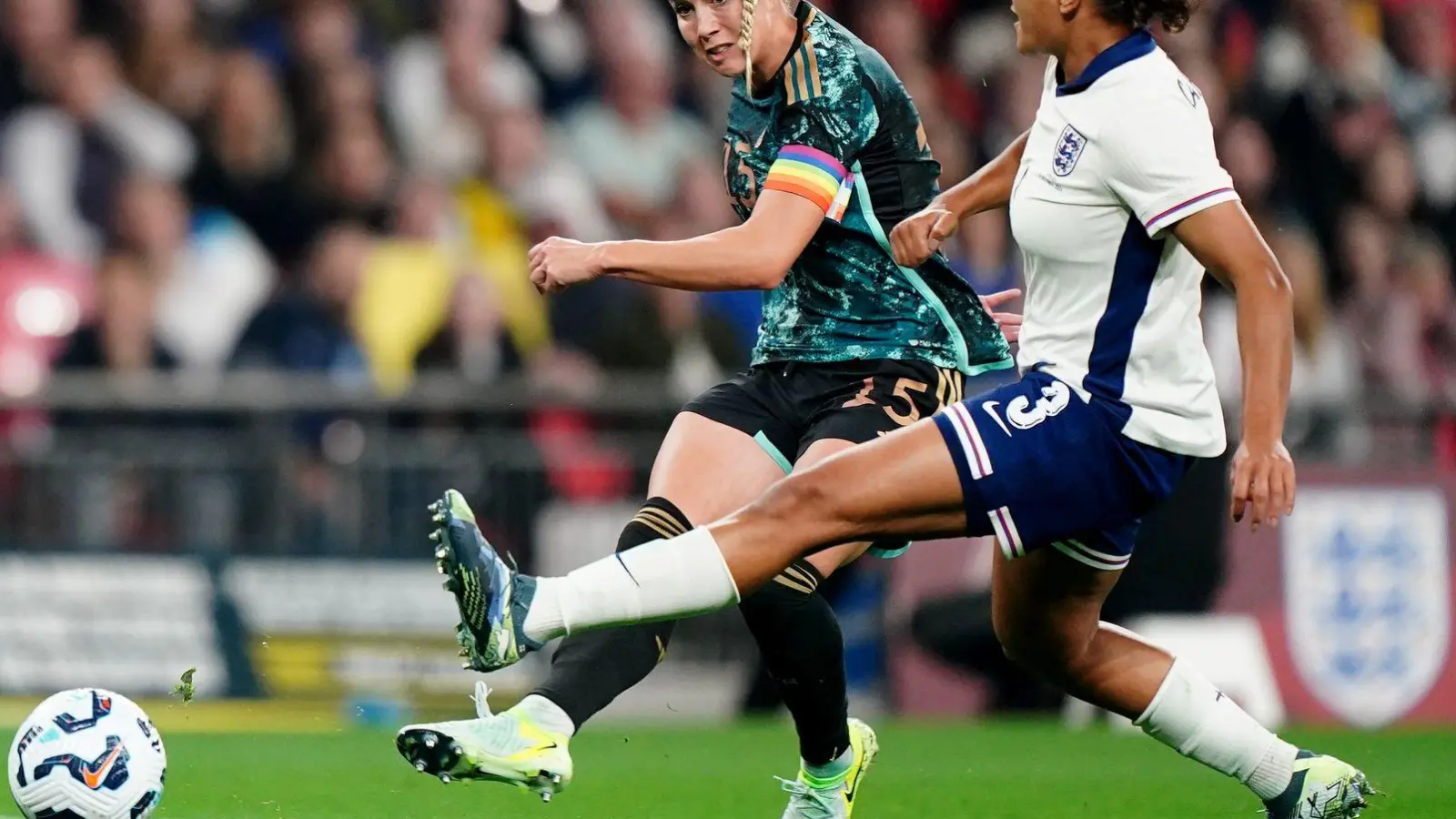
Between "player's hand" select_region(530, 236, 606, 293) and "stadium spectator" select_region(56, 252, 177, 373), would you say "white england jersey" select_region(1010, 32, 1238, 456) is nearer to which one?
"player's hand" select_region(530, 236, 606, 293)

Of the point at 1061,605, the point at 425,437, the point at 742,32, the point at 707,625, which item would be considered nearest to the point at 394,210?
the point at 425,437

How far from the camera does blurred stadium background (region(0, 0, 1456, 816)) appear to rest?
10.4 metres

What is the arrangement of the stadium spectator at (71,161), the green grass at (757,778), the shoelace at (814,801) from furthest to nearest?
1. the stadium spectator at (71,161)
2. the green grass at (757,778)
3. the shoelace at (814,801)

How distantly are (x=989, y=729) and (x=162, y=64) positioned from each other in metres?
5.83

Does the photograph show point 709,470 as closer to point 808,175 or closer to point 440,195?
point 808,175

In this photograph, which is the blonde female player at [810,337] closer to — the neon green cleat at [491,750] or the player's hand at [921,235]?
the player's hand at [921,235]

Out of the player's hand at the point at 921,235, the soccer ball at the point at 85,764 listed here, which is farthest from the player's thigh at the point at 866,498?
the soccer ball at the point at 85,764

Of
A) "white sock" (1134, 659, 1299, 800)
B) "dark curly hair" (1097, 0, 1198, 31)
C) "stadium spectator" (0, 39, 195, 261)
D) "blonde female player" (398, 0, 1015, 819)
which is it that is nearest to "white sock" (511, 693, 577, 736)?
"blonde female player" (398, 0, 1015, 819)

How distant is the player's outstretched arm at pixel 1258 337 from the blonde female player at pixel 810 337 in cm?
112

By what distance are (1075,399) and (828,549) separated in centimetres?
83

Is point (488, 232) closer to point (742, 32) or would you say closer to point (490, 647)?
point (742, 32)

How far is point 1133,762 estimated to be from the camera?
8.60 metres

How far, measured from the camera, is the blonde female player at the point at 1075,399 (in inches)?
188

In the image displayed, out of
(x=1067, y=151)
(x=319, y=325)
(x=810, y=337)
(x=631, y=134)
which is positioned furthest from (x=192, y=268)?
(x=1067, y=151)
